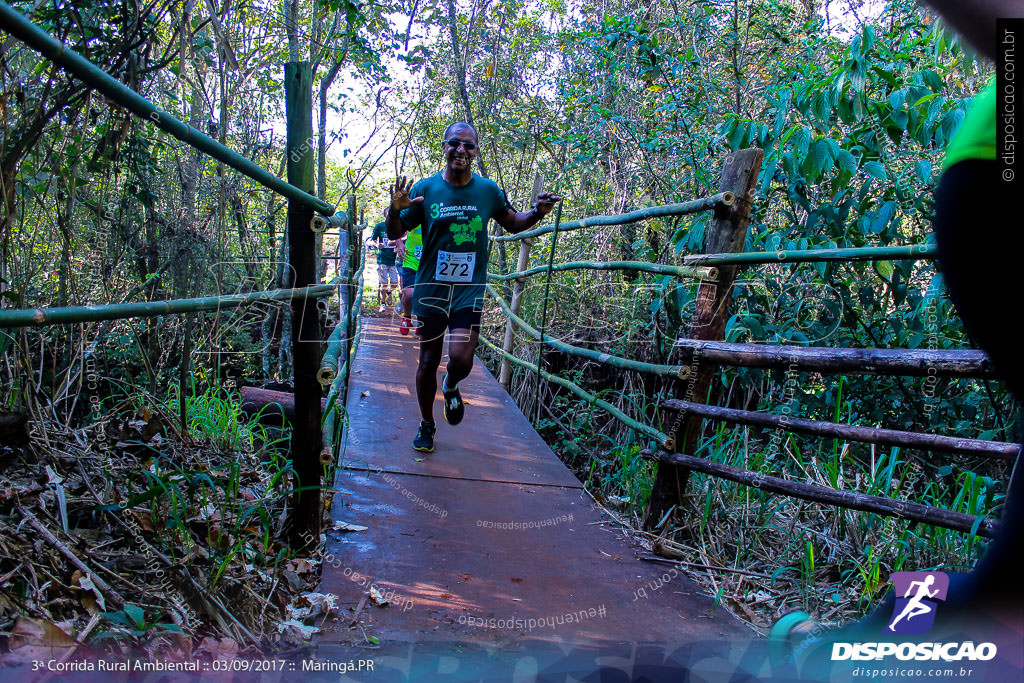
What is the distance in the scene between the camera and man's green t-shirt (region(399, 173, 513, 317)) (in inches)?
125

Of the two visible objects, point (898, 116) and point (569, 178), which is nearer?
point (898, 116)

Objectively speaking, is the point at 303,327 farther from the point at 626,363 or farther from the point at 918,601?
the point at 626,363

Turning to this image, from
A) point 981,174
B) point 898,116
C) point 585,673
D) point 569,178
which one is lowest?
point 585,673

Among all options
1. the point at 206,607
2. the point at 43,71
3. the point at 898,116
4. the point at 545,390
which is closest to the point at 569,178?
the point at 545,390

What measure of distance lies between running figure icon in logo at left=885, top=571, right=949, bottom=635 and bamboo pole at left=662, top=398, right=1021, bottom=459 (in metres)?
0.65

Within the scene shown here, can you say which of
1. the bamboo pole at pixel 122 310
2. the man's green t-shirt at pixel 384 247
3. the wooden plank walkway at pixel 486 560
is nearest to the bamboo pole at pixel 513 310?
the wooden plank walkway at pixel 486 560

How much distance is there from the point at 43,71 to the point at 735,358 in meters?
2.04

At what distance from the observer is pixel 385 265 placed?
889 centimetres

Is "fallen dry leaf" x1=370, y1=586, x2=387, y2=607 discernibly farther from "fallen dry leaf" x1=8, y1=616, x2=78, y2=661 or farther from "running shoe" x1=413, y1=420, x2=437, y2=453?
"running shoe" x1=413, y1=420, x2=437, y2=453

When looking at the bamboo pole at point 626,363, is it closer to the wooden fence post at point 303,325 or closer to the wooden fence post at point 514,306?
the wooden fence post at point 514,306

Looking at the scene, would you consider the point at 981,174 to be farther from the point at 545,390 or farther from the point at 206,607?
the point at 545,390

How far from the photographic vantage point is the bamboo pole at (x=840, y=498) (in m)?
1.72

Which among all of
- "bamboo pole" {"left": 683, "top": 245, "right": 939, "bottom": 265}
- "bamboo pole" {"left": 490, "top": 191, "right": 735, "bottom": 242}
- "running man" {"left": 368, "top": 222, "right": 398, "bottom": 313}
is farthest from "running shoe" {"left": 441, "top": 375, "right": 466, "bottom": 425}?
"running man" {"left": 368, "top": 222, "right": 398, "bottom": 313}

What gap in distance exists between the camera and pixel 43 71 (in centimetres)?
183
